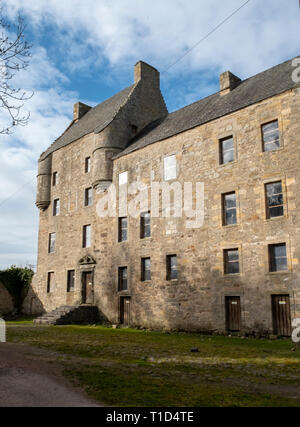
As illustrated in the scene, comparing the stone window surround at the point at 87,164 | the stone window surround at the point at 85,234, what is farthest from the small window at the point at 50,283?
the stone window surround at the point at 87,164

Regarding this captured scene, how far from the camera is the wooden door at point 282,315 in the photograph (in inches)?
636

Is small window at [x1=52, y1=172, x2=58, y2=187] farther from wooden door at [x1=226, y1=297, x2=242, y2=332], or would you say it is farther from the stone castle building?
wooden door at [x1=226, y1=297, x2=242, y2=332]

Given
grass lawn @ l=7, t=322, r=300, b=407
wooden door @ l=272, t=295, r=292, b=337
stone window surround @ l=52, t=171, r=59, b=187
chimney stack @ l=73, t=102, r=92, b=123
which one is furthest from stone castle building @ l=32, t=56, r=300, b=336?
chimney stack @ l=73, t=102, r=92, b=123

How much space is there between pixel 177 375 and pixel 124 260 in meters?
16.0

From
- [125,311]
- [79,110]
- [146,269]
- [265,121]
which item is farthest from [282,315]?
[79,110]

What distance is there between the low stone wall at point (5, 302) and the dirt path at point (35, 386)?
27.4 meters

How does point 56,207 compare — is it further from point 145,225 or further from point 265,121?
point 265,121

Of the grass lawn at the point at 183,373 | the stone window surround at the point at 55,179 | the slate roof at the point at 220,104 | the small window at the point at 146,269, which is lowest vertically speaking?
the grass lawn at the point at 183,373

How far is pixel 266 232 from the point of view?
17.4 m

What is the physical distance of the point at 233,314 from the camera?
59.8ft

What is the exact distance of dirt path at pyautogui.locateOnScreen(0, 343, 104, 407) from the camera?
19.3 ft

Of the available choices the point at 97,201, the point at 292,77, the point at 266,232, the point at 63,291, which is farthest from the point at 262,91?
the point at 63,291

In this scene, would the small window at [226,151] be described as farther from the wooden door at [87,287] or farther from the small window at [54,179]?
the small window at [54,179]

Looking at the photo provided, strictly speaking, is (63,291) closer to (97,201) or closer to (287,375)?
(97,201)
